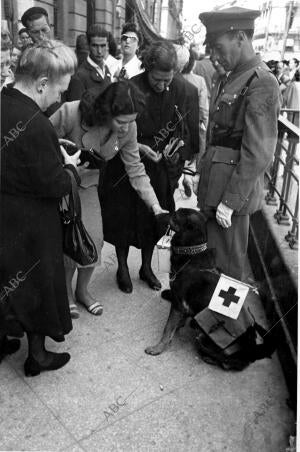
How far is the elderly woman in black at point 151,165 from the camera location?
3.37 metres

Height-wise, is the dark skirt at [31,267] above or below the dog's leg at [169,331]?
above

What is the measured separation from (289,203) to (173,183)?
1.16m

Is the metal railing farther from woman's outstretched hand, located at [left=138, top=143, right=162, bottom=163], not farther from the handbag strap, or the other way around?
the handbag strap

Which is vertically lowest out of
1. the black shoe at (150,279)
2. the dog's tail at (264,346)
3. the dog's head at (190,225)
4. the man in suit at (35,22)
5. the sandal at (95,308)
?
the black shoe at (150,279)

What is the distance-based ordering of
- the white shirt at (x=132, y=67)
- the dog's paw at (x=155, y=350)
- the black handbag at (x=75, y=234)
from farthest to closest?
the white shirt at (x=132, y=67) < the dog's paw at (x=155, y=350) < the black handbag at (x=75, y=234)

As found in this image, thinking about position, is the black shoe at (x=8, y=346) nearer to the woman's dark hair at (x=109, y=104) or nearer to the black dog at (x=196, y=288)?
the black dog at (x=196, y=288)

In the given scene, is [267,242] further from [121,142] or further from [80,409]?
[80,409]

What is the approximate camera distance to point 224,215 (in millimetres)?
2801

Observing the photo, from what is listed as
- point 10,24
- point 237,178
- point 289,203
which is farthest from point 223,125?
point 10,24

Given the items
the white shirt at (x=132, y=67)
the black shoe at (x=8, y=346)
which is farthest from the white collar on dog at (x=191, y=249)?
the white shirt at (x=132, y=67)

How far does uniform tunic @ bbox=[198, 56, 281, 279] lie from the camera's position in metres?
2.51

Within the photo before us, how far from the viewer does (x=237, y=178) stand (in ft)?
8.71

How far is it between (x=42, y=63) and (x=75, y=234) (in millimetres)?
1000

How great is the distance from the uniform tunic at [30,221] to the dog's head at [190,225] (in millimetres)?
773
